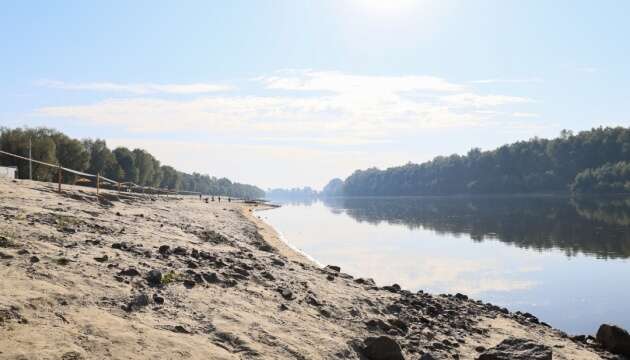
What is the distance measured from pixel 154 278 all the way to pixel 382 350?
583 centimetres

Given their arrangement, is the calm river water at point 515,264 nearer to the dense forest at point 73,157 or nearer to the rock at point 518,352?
the rock at point 518,352

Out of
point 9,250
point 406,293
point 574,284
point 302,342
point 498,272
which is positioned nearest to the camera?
point 302,342

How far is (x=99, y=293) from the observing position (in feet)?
38.4

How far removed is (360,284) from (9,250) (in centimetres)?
1200

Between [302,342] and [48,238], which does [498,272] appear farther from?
[48,238]

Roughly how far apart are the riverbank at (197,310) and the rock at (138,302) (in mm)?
29

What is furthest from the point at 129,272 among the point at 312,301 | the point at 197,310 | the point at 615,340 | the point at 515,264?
the point at 515,264

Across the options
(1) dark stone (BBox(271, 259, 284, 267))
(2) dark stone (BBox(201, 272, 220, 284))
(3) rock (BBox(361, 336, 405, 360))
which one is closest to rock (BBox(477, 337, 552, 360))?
(3) rock (BBox(361, 336, 405, 360))

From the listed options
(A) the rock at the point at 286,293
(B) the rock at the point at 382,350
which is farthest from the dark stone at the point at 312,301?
(B) the rock at the point at 382,350

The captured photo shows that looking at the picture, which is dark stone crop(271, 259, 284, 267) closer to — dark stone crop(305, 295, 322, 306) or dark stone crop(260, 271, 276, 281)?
Answer: dark stone crop(260, 271, 276, 281)

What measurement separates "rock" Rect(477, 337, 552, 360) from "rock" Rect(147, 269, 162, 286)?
26.6 ft

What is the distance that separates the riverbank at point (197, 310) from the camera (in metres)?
9.85

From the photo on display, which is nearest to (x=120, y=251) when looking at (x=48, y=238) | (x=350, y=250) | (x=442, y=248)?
(x=48, y=238)

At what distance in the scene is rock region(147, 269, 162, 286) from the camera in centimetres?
1327
